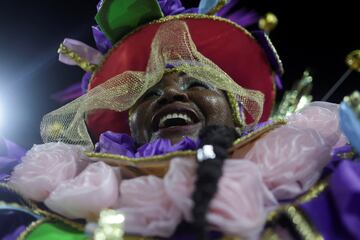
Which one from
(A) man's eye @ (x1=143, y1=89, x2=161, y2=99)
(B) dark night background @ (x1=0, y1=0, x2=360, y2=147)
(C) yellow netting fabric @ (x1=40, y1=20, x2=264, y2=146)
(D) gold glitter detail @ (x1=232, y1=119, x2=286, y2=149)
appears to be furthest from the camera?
(B) dark night background @ (x1=0, y1=0, x2=360, y2=147)

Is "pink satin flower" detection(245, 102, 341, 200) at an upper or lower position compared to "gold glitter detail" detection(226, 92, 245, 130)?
upper

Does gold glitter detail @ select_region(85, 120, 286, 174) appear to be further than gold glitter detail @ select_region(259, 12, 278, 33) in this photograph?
No

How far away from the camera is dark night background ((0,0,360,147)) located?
2.12 metres

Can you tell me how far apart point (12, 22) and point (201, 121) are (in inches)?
48.2

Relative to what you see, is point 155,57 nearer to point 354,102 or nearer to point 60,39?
point 354,102

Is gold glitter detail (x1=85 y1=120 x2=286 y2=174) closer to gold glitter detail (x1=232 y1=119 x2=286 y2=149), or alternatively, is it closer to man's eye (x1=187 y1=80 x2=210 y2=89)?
gold glitter detail (x1=232 y1=119 x2=286 y2=149)

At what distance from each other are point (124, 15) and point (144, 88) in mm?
328

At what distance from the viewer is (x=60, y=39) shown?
7.67ft

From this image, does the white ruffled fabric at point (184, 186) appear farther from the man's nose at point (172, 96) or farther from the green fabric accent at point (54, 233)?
the man's nose at point (172, 96)

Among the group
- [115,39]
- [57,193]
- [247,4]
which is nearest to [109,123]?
[115,39]

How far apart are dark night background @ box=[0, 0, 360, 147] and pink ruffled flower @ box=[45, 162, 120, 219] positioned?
1.16 metres

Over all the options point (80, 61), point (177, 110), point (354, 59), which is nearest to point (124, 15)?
point (80, 61)

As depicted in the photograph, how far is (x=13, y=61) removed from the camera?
2.36 m

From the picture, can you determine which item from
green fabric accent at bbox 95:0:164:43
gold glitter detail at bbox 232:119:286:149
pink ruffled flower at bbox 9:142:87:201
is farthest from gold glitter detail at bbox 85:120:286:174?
green fabric accent at bbox 95:0:164:43
